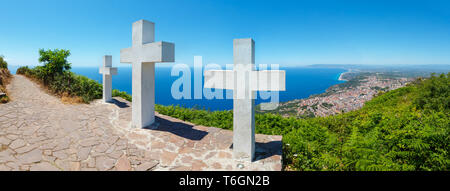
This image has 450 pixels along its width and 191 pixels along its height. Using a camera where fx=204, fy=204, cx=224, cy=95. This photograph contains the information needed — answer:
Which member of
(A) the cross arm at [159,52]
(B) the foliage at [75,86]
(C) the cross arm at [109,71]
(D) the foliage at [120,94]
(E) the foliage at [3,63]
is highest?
(E) the foliage at [3,63]

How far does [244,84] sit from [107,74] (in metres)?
7.81

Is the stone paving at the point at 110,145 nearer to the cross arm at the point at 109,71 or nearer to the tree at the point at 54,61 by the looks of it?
the cross arm at the point at 109,71

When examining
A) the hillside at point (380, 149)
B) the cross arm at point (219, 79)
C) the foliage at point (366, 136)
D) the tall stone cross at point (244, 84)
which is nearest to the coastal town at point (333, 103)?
the foliage at point (366, 136)

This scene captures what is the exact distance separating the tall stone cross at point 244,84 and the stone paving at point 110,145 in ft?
1.31

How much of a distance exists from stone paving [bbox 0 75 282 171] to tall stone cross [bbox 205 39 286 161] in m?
0.40

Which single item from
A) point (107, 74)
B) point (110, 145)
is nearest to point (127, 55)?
point (110, 145)

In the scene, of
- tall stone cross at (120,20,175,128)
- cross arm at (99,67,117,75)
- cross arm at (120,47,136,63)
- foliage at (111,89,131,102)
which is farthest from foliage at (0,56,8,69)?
tall stone cross at (120,20,175,128)

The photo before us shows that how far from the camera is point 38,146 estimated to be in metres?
4.13

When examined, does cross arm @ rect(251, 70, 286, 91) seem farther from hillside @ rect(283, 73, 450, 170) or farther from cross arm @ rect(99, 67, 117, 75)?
cross arm @ rect(99, 67, 117, 75)

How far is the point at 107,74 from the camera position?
29.9 feet

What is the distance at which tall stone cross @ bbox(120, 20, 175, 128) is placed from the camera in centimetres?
550

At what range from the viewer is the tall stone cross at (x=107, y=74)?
8.97 m
